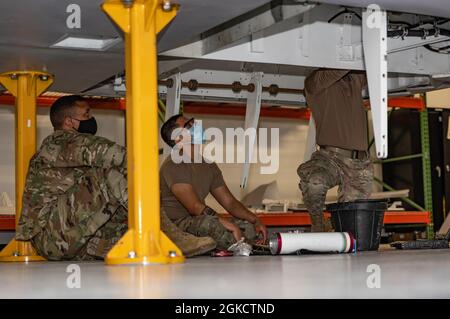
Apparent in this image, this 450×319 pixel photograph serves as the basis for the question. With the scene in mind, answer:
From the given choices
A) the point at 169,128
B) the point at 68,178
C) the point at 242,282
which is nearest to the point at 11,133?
the point at 169,128

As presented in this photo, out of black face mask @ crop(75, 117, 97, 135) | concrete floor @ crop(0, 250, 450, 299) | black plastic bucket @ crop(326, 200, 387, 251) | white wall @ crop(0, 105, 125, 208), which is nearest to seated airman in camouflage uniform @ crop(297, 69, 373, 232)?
black plastic bucket @ crop(326, 200, 387, 251)

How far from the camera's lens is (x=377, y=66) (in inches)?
238

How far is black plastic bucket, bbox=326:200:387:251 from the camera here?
7102 millimetres

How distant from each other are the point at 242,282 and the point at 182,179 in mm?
4540

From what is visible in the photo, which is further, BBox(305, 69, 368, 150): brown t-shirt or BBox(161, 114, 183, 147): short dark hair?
BBox(161, 114, 183, 147): short dark hair

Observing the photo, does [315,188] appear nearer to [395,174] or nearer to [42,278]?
[42,278]

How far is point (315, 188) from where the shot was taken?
7797 mm

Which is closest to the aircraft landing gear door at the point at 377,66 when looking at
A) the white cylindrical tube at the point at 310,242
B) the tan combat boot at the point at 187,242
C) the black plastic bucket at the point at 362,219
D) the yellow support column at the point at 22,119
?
the white cylindrical tube at the point at 310,242

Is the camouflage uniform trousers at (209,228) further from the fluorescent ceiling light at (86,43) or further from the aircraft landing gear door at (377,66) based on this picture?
the aircraft landing gear door at (377,66)

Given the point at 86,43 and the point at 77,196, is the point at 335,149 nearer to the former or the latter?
the point at 86,43

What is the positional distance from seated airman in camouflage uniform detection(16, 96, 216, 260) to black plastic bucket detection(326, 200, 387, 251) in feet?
4.61

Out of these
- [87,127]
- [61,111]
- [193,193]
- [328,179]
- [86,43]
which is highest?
[86,43]

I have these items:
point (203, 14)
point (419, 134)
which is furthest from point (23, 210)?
point (419, 134)

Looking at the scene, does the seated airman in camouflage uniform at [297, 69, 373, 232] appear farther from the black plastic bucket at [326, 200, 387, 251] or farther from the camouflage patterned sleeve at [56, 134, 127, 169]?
the camouflage patterned sleeve at [56, 134, 127, 169]
